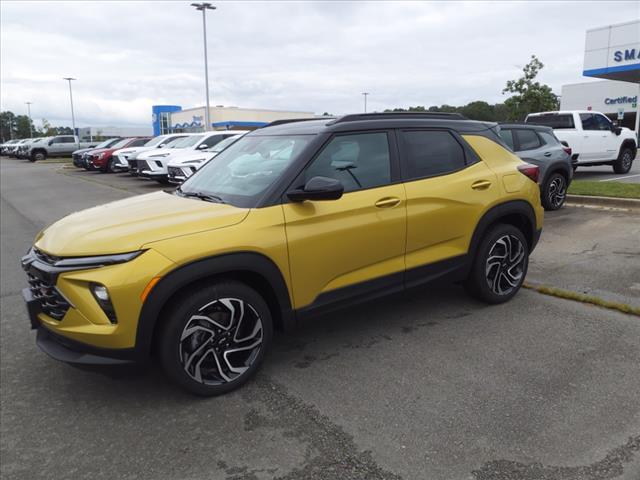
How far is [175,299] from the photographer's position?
303 cm

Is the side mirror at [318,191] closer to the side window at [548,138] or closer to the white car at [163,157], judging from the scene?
the side window at [548,138]

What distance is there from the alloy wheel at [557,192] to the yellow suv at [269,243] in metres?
5.35

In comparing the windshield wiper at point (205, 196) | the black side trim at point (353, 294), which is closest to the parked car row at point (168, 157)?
the windshield wiper at point (205, 196)

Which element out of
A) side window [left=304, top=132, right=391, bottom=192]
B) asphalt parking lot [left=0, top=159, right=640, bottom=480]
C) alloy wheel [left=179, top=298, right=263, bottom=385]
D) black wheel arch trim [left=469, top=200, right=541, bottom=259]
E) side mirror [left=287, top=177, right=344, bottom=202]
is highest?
side window [left=304, top=132, right=391, bottom=192]

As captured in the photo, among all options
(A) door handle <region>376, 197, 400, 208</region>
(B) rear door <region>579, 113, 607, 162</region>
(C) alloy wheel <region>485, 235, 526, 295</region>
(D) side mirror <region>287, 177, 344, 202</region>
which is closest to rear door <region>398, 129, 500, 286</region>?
(A) door handle <region>376, 197, 400, 208</region>

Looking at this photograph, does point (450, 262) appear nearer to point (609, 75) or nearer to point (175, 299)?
point (175, 299)

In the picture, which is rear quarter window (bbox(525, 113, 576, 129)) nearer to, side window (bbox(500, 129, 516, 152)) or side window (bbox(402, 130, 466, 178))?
side window (bbox(500, 129, 516, 152))

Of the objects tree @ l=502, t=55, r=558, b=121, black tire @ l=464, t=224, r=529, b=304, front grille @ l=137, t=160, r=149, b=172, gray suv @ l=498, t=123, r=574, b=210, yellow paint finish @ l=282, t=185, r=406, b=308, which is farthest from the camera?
tree @ l=502, t=55, r=558, b=121

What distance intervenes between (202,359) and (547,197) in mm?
8147

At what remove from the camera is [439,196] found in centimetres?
410

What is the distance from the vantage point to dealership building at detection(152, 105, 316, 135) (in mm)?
Result: 62594

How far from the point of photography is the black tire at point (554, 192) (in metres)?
9.35

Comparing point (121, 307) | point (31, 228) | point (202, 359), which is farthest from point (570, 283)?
point (31, 228)

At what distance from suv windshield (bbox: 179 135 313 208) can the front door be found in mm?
221
